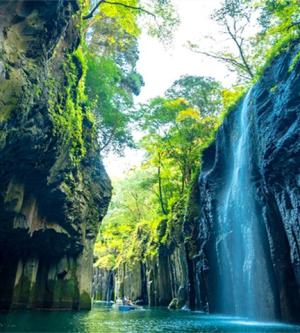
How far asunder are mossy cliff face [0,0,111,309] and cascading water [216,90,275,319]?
7.19 metres

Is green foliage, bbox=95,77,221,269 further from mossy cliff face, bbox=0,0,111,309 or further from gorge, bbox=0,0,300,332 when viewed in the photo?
mossy cliff face, bbox=0,0,111,309

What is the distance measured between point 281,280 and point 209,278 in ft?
22.8

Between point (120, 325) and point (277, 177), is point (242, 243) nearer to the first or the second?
point (277, 177)

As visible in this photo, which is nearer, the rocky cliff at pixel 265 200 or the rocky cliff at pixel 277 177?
the rocky cliff at pixel 277 177

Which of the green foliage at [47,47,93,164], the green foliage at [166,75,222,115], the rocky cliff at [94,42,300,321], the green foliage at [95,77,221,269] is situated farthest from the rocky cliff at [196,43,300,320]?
the green foliage at [166,75,222,115]

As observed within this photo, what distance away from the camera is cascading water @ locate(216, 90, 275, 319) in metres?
11.8

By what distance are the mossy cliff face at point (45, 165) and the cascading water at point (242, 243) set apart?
7.19 metres

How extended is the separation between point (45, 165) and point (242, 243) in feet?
29.8

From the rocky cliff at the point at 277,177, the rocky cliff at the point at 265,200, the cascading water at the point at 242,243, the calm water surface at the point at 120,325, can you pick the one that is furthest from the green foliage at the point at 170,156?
the calm water surface at the point at 120,325

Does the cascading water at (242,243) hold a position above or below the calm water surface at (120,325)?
above

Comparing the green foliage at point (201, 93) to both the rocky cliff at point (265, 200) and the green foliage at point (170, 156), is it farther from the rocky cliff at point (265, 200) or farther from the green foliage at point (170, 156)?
the rocky cliff at point (265, 200)

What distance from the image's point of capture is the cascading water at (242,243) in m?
11.8

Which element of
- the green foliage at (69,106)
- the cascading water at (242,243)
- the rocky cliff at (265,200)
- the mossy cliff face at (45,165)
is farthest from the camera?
the cascading water at (242,243)

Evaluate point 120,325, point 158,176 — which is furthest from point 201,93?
point 120,325
